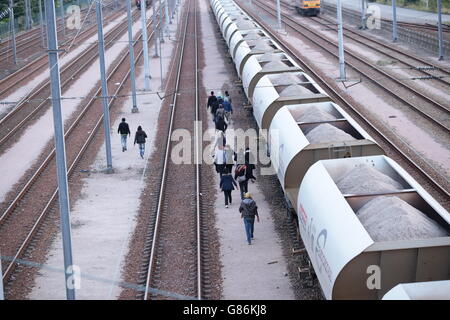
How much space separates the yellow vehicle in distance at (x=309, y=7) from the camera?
241 ft

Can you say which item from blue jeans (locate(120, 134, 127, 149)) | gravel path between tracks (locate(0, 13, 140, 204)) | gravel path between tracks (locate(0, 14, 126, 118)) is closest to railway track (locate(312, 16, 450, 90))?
blue jeans (locate(120, 134, 127, 149))

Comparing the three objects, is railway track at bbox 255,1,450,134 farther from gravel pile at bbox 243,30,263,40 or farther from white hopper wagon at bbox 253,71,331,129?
gravel pile at bbox 243,30,263,40

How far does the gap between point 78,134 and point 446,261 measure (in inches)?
828

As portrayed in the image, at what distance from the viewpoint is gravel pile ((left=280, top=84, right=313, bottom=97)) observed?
2356 cm

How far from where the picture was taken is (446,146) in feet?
81.6

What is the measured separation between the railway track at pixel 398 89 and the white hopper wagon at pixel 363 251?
14.9m

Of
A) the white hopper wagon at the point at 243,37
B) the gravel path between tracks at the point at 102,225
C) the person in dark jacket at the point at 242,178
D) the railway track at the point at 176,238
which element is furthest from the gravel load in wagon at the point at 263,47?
the person in dark jacket at the point at 242,178

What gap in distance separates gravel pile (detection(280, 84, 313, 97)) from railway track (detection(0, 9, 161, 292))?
18.1ft

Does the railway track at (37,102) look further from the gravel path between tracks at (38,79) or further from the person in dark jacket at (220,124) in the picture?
the person in dark jacket at (220,124)

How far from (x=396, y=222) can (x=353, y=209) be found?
1557mm

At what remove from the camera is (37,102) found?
1459 inches

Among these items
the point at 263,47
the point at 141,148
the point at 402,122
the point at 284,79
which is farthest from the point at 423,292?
the point at 263,47

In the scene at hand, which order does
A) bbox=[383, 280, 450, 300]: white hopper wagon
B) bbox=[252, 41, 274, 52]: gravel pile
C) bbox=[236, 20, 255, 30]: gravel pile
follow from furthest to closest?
bbox=[236, 20, 255, 30]: gravel pile < bbox=[252, 41, 274, 52]: gravel pile < bbox=[383, 280, 450, 300]: white hopper wagon
